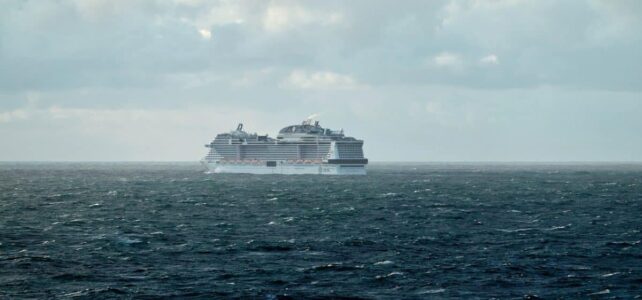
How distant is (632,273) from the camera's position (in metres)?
40.8

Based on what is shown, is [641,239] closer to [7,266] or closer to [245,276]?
[245,276]

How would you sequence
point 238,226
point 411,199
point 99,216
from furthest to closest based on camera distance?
point 411,199 → point 99,216 → point 238,226

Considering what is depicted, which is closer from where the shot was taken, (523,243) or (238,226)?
(523,243)

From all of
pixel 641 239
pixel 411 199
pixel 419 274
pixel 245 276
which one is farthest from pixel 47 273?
pixel 411 199

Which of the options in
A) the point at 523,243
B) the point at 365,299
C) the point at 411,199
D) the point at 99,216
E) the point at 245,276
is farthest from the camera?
the point at 411,199

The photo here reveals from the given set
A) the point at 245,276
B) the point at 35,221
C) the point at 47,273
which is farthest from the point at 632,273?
the point at 35,221

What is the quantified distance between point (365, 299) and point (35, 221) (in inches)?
1656

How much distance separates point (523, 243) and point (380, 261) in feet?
41.1

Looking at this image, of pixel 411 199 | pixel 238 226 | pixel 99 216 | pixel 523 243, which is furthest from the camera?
pixel 411 199

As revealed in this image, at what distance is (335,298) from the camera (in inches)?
1371

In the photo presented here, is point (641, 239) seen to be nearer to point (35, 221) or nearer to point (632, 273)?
point (632, 273)

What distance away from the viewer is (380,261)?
1773 inches

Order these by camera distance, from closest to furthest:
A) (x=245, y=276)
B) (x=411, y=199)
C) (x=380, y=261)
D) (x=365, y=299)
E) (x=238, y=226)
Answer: (x=365, y=299), (x=245, y=276), (x=380, y=261), (x=238, y=226), (x=411, y=199)

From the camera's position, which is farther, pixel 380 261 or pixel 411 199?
pixel 411 199
